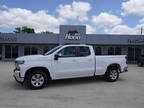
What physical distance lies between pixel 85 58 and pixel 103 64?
3.88 ft

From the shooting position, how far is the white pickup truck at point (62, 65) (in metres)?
5.17

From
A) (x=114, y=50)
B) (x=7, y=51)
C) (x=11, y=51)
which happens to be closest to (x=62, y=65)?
(x=114, y=50)

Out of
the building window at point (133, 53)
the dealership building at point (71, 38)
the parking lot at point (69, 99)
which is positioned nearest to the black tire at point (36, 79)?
the parking lot at point (69, 99)

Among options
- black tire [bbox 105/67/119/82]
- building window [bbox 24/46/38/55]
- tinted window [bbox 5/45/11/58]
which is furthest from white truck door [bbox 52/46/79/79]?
tinted window [bbox 5/45/11/58]

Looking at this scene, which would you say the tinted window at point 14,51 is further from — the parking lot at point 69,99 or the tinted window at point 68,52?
the tinted window at point 68,52

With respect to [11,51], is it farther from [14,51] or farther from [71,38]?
[71,38]

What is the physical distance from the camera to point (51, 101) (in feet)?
13.6

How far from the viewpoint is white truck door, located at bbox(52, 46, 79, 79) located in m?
5.56

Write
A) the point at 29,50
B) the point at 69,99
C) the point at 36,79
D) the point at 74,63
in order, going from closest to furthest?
the point at 69,99, the point at 36,79, the point at 74,63, the point at 29,50

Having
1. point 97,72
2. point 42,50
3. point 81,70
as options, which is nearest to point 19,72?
point 81,70

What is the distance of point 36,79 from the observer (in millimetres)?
5355

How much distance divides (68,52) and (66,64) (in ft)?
1.95

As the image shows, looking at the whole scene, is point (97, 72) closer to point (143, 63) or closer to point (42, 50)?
point (143, 63)

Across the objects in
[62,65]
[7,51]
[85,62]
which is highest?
[7,51]
